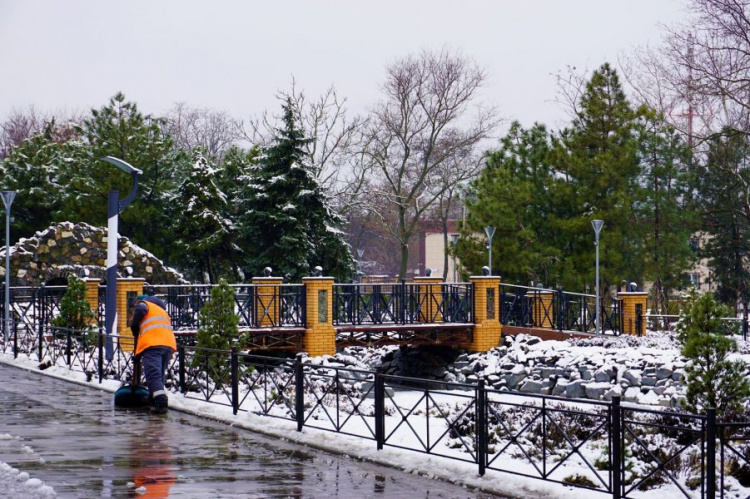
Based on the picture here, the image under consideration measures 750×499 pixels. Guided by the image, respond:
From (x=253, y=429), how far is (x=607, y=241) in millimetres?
26394

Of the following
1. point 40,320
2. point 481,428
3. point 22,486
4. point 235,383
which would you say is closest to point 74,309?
point 40,320

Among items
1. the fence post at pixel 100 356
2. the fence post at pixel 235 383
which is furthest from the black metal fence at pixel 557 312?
the fence post at pixel 235 383

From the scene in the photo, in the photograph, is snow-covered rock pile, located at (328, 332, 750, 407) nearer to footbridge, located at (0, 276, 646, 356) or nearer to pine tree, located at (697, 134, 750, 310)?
footbridge, located at (0, 276, 646, 356)

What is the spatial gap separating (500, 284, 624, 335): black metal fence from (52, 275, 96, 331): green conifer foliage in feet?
41.6

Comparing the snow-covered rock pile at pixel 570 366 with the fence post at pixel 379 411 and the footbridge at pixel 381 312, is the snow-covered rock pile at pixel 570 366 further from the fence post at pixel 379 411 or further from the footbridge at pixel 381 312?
the fence post at pixel 379 411

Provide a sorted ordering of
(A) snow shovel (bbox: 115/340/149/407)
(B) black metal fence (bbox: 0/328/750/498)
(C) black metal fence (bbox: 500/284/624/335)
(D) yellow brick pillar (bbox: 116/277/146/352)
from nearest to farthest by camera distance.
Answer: (B) black metal fence (bbox: 0/328/750/498), (A) snow shovel (bbox: 115/340/149/407), (D) yellow brick pillar (bbox: 116/277/146/352), (C) black metal fence (bbox: 500/284/624/335)

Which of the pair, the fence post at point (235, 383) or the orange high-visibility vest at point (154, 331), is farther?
the orange high-visibility vest at point (154, 331)

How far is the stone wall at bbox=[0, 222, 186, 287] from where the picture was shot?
36.3 metres

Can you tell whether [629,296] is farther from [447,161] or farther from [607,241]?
[447,161]

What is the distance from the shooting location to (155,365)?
15562 millimetres

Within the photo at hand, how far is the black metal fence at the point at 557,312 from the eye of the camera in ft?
105

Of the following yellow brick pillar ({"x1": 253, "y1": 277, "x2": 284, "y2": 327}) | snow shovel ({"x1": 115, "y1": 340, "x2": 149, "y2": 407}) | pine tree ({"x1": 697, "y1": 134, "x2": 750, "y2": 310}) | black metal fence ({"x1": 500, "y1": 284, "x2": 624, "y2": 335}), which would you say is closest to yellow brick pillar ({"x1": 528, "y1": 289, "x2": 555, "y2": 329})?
black metal fence ({"x1": 500, "y1": 284, "x2": 624, "y2": 335})

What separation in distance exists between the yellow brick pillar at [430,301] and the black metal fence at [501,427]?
10.2 m

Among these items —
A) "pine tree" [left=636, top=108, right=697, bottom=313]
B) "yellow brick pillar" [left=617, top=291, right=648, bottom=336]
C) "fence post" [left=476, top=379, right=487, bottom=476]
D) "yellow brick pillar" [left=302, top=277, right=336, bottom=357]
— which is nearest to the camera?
"fence post" [left=476, top=379, right=487, bottom=476]
